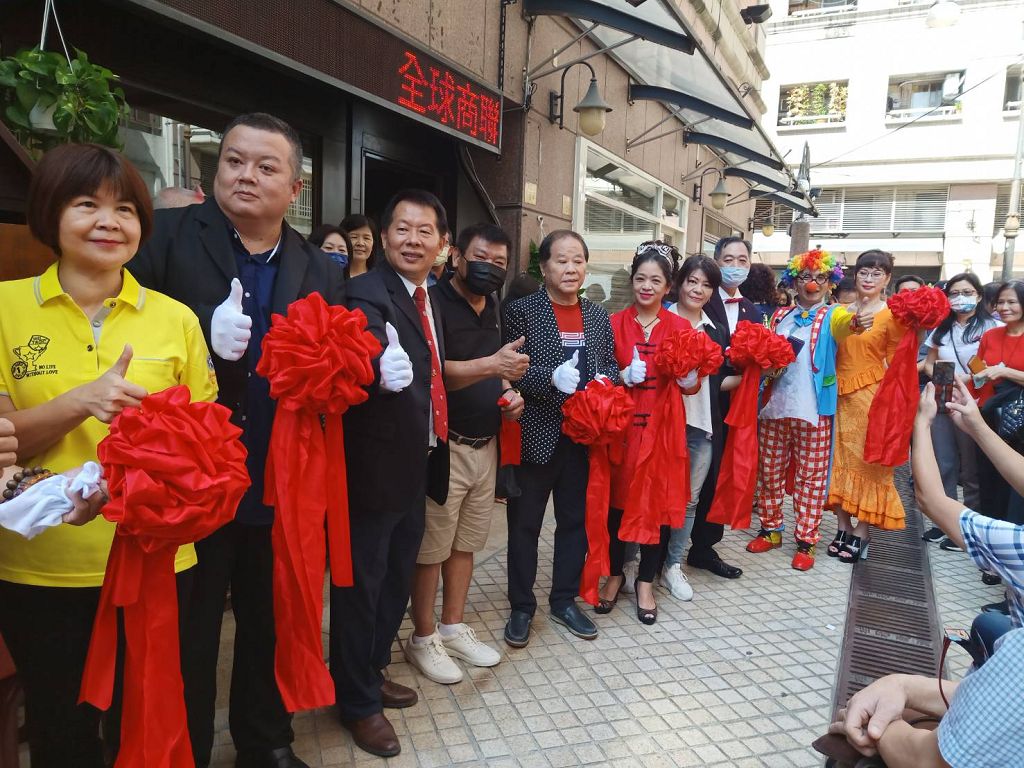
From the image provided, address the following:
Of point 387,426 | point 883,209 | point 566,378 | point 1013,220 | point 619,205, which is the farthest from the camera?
point 883,209

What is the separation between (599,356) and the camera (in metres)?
3.28

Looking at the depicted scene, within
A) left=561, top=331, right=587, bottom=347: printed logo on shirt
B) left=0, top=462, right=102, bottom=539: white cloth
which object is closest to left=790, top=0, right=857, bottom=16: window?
left=561, top=331, right=587, bottom=347: printed logo on shirt

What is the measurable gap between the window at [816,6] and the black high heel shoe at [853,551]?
2511 cm

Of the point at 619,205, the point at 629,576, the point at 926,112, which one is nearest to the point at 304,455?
the point at 629,576

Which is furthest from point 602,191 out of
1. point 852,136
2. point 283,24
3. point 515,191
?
point 852,136

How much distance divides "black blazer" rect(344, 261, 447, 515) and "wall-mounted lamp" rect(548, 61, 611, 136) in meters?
4.74

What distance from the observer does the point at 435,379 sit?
8.59 feet

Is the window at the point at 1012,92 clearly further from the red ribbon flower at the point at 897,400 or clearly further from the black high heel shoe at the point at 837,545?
the black high heel shoe at the point at 837,545

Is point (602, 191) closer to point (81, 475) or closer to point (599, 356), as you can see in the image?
point (599, 356)

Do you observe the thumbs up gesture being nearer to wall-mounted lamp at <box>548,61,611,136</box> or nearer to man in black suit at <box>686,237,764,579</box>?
man in black suit at <box>686,237,764,579</box>

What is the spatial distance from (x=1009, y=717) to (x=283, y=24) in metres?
4.00

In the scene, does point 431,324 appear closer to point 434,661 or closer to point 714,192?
point 434,661

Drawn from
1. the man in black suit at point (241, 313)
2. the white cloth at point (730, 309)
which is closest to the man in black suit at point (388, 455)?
the man in black suit at point (241, 313)

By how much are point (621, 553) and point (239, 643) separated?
2205 mm
